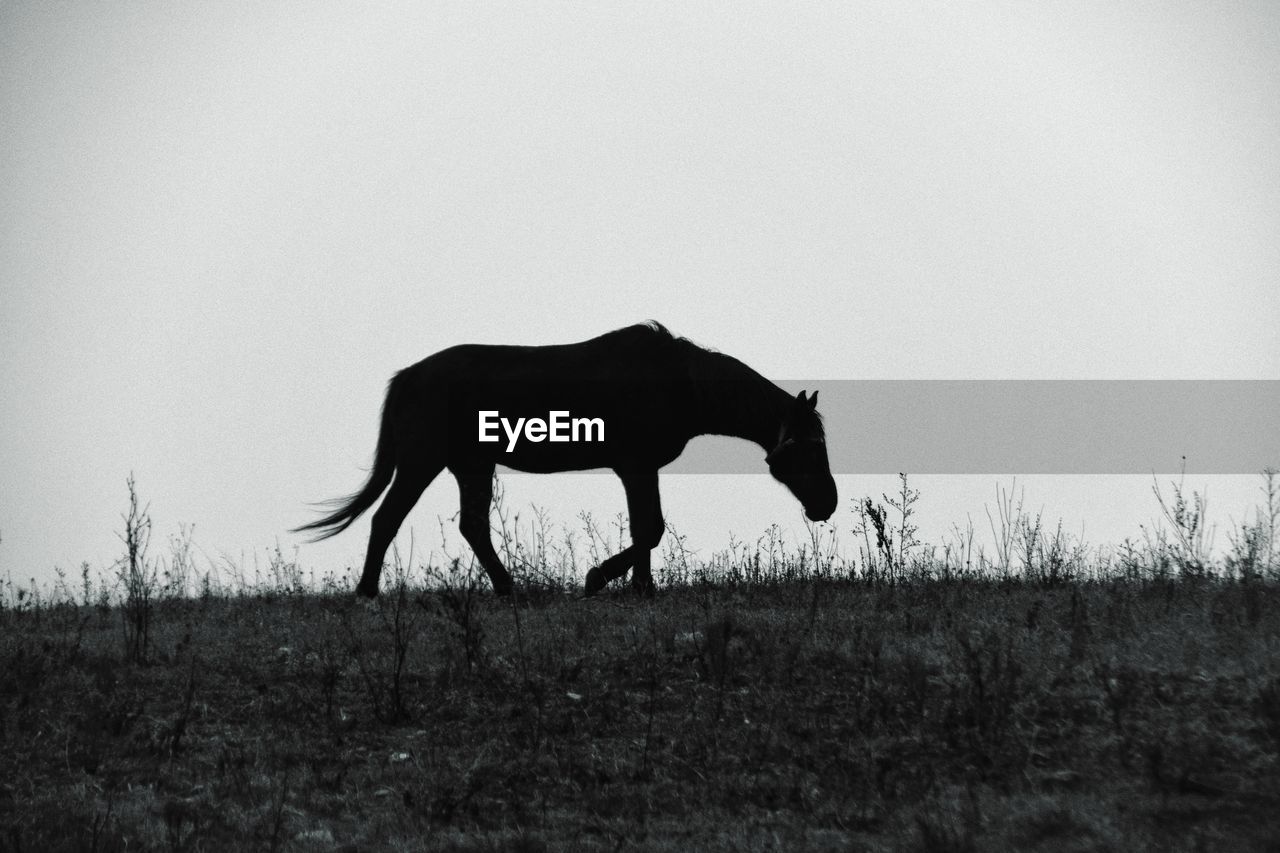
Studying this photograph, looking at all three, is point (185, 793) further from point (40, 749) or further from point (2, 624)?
point (2, 624)

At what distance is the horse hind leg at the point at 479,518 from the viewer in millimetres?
10688

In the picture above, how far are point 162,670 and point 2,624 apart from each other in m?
2.96

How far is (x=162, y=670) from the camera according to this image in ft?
24.2

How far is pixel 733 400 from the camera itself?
431 inches

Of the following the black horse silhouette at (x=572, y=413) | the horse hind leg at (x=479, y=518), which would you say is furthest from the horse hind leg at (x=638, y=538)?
the horse hind leg at (x=479, y=518)

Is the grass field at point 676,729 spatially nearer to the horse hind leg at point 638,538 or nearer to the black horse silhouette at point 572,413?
the horse hind leg at point 638,538

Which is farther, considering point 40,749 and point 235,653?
point 235,653

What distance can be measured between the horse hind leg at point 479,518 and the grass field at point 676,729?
1.94m

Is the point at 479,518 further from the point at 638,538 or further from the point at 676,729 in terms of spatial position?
the point at 676,729

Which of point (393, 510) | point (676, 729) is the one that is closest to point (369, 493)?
point (393, 510)

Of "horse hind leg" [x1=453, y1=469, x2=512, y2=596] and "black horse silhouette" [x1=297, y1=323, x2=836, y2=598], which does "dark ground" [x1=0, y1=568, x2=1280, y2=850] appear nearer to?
"horse hind leg" [x1=453, y1=469, x2=512, y2=596]

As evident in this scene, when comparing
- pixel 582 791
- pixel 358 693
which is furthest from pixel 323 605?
pixel 582 791

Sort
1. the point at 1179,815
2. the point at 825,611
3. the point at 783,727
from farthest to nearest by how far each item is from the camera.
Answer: the point at 825,611
the point at 783,727
the point at 1179,815

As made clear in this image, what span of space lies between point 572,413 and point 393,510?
72.9 inches
